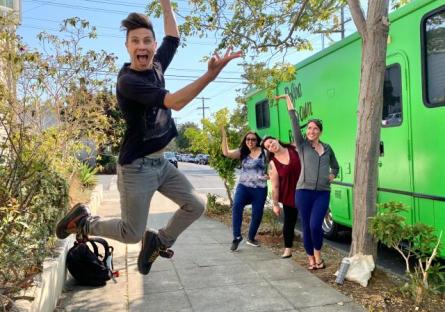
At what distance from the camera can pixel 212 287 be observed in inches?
191

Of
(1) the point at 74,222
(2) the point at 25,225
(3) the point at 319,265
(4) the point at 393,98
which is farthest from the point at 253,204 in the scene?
(2) the point at 25,225

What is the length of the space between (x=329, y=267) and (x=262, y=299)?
4.45ft

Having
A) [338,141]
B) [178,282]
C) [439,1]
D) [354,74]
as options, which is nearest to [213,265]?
[178,282]

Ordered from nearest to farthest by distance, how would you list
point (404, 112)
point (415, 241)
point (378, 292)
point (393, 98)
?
point (415, 241) < point (378, 292) < point (404, 112) < point (393, 98)

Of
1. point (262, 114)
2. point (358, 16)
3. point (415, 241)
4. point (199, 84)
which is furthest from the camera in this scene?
point (262, 114)

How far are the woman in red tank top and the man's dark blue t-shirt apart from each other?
2.68m

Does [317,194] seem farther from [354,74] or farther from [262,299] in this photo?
[354,74]

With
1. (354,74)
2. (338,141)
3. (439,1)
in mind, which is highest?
→ (439,1)

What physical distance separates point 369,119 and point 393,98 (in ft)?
3.53

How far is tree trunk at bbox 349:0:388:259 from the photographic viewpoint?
4727 mm

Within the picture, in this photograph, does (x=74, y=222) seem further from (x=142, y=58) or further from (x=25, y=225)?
(x=142, y=58)

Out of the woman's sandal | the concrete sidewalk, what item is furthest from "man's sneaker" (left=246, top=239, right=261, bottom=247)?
the woman's sandal

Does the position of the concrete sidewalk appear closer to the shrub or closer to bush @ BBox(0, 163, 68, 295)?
the shrub

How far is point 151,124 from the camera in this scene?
352cm
